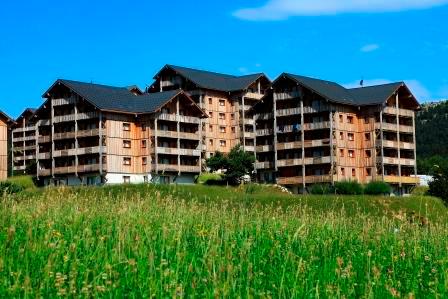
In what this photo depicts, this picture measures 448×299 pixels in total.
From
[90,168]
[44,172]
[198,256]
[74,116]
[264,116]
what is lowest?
[198,256]

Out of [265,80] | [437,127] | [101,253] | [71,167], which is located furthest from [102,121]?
[437,127]

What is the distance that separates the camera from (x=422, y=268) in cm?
1293

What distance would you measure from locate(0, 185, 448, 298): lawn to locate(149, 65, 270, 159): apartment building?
78604 mm

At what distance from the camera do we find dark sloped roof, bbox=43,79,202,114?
7894 centimetres

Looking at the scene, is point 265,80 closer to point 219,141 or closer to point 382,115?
point 219,141

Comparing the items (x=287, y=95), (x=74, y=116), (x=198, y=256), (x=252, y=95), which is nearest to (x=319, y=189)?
(x=287, y=95)

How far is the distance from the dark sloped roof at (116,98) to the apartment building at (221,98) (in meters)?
13.6

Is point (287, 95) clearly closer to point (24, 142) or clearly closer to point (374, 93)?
point (374, 93)

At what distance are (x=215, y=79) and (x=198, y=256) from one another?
88.8 metres

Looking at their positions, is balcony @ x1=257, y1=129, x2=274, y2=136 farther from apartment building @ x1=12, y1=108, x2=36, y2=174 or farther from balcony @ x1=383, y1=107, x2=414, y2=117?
apartment building @ x1=12, y1=108, x2=36, y2=174

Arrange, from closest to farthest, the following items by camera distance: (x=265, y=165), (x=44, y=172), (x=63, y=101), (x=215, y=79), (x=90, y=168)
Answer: (x=90, y=168) → (x=63, y=101) → (x=44, y=172) → (x=265, y=165) → (x=215, y=79)

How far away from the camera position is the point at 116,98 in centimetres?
8119

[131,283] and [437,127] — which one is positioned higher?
[437,127]

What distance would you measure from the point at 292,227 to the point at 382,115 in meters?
71.6
